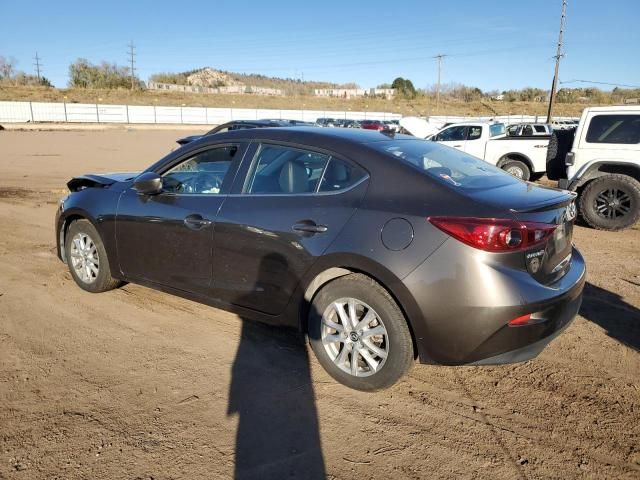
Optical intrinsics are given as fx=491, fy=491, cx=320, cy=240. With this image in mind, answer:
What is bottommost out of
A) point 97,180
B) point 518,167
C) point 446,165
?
point 518,167

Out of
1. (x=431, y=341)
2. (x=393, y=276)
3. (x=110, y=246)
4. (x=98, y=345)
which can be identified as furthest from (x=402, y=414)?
(x=110, y=246)

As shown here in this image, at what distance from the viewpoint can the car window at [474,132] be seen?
46.7ft

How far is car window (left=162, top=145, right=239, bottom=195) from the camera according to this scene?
12.6ft

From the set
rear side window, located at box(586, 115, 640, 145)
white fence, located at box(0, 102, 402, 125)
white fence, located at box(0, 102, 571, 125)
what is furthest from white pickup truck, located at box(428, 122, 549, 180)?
white fence, located at box(0, 102, 402, 125)

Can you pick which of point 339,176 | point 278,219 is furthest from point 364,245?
point 278,219

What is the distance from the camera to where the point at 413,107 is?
74688 mm

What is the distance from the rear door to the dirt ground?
54cm

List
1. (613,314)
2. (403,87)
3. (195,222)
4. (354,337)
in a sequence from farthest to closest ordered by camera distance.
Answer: (403,87) < (613,314) < (195,222) < (354,337)

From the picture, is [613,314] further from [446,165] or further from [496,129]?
[496,129]

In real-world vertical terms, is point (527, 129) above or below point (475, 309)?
above

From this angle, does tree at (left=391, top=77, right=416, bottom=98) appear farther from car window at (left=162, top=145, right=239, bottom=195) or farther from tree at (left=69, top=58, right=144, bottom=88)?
car window at (left=162, top=145, right=239, bottom=195)

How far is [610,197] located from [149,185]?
743cm

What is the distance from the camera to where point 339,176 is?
327 cm

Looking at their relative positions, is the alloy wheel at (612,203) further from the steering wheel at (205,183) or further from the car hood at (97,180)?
the car hood at (97,180)
